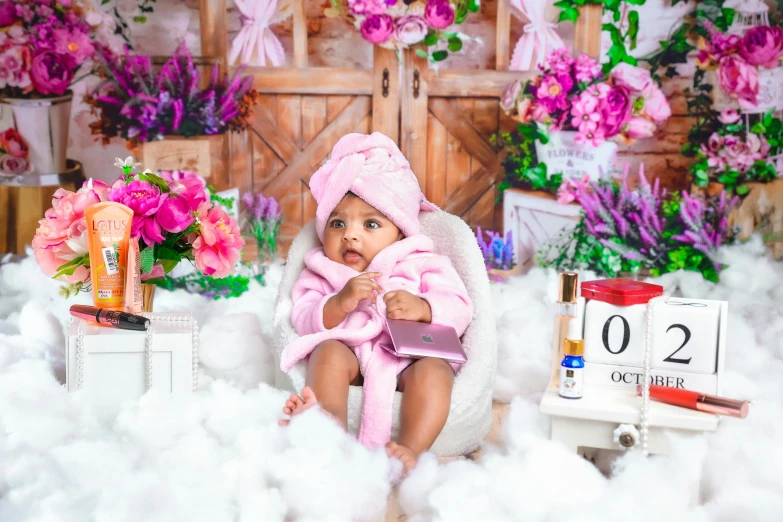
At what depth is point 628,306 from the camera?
1.62 meters

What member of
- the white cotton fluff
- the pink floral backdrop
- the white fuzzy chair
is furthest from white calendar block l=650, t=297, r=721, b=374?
the pink floral backdrop

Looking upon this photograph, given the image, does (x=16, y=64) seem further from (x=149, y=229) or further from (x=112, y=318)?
(x=112, y=318)

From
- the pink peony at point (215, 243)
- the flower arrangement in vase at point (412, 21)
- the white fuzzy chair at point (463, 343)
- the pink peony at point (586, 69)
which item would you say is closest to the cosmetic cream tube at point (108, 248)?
the pink peony at point (215, 243)

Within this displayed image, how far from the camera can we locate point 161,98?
3311 millimetres

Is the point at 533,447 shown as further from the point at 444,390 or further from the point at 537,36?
the point at 537,36

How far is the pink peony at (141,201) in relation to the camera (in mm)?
1910

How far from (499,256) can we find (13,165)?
1925mm

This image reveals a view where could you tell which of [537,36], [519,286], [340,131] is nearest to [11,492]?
[519,286]

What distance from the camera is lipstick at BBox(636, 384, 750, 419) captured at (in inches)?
60.1

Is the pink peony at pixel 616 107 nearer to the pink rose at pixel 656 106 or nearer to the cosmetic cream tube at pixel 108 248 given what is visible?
the pink rose at pixel 656 106

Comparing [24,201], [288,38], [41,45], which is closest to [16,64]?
[41,45]

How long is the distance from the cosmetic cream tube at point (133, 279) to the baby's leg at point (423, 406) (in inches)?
24.3

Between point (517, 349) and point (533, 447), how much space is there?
2.74 ft

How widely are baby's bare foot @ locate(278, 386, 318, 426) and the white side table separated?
0.46m
